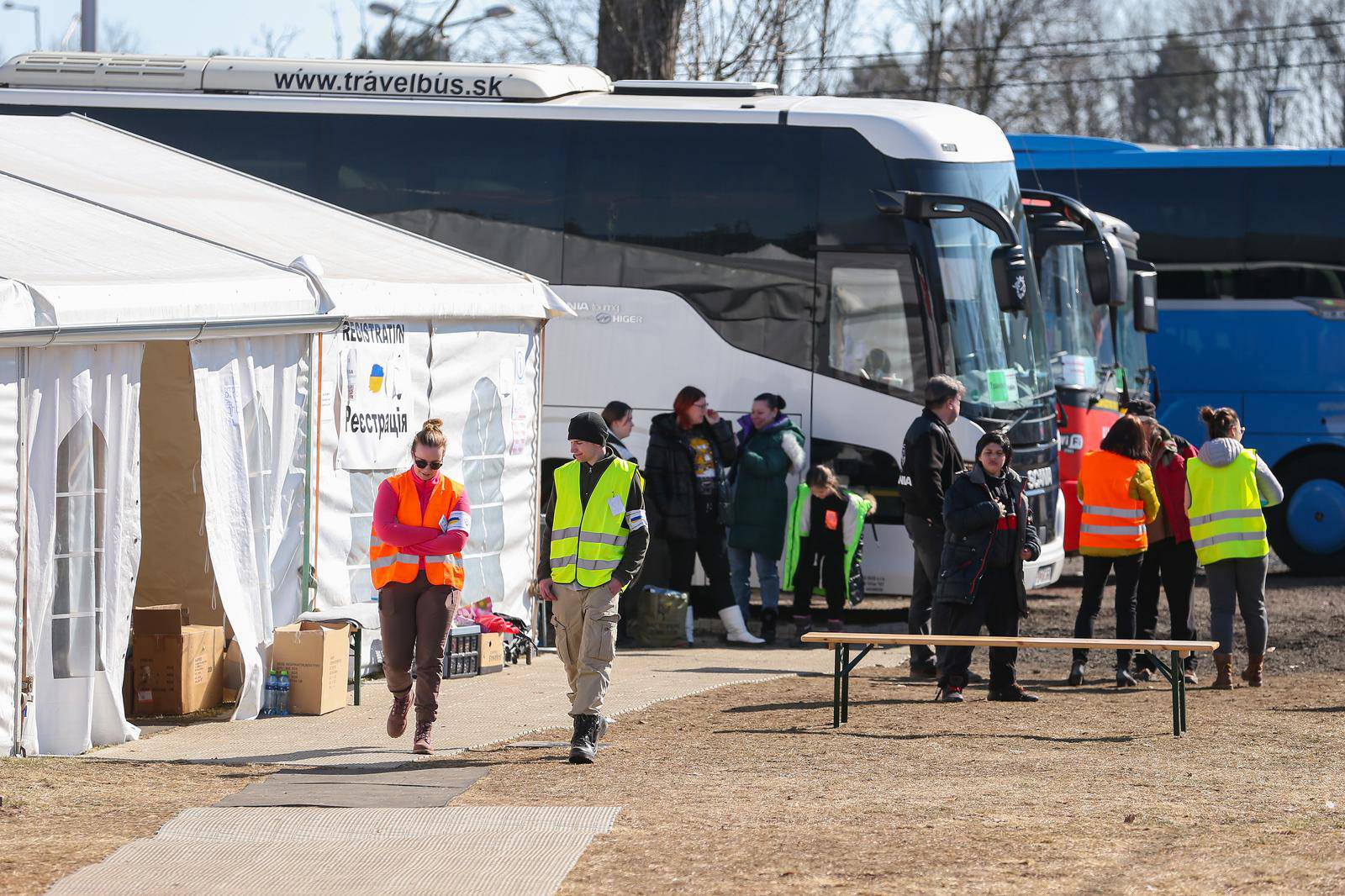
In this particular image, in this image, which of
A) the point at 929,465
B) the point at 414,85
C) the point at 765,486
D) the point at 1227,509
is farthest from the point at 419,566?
the point at 414,85

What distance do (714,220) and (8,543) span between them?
7581 mm

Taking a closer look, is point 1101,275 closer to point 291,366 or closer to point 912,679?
point 912,679

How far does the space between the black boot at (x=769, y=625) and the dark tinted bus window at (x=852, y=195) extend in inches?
115

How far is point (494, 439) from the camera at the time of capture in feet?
43.7

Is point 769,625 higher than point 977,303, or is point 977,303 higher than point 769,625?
point 977,303

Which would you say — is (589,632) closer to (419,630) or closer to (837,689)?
(419,630)

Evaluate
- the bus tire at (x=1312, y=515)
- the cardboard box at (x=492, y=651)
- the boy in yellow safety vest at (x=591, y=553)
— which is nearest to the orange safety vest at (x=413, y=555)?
the boy in yellow safety vest at (x=591, y=553)

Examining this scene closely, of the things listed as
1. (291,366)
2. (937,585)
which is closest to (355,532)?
(291,366)

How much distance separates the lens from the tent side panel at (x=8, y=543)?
8.63 m

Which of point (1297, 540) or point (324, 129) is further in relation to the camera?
point (1297, 540)

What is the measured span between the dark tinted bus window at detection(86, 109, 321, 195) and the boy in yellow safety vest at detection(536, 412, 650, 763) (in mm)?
7404

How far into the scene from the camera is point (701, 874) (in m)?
6.59

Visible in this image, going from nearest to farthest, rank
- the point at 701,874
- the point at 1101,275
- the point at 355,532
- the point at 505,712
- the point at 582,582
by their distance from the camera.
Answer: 1. the point at 701,874
2. the point at 582,582
3. the point at 505,712
4. the point at 355,532
5. the point at 1101,275

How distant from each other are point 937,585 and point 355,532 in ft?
12.0
